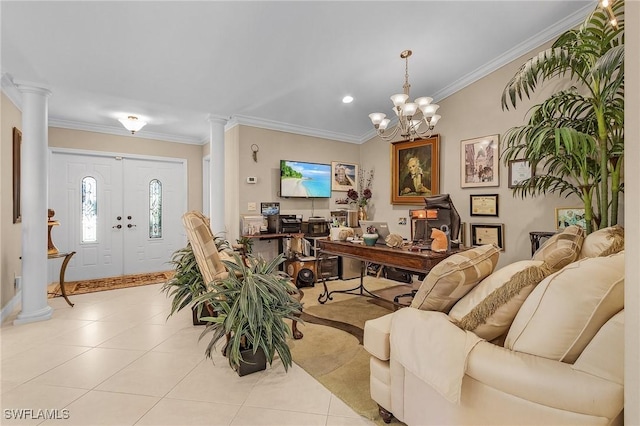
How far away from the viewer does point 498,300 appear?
133 centimetres

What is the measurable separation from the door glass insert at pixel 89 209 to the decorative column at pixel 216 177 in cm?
221

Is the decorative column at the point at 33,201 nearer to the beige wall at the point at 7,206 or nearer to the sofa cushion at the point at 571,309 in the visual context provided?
the beige wall at the point at 7,206

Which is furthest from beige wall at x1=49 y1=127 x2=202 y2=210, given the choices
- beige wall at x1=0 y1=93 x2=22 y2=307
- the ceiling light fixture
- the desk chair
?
the desk chair

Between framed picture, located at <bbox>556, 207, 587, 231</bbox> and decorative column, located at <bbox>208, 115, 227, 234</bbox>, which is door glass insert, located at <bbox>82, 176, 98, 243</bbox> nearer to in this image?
decorative column, located at <bbox>208, 115, 227, 234</bbox>

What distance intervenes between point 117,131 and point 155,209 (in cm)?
144

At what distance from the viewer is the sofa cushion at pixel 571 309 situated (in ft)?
3.58

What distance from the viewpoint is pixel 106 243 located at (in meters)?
5.10

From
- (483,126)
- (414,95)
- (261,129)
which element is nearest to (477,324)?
(483,126)

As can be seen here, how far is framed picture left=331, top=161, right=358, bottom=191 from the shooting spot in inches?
214

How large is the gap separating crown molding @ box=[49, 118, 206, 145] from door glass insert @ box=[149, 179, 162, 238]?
2.63ft

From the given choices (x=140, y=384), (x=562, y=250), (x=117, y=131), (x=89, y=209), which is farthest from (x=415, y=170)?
(x=89, y=209)

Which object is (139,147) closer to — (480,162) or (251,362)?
(251,362)

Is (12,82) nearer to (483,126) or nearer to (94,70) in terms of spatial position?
(94,70)

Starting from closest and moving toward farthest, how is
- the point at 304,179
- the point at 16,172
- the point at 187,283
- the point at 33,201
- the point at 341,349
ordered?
the point at 341,349, the point at 187,283, the point at 33,201, the point at 16,172, the point at 304,179
